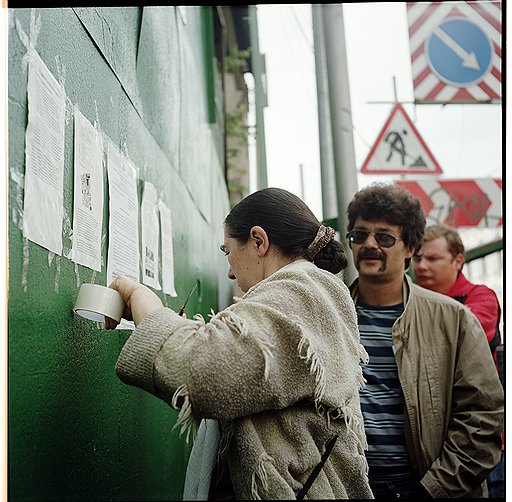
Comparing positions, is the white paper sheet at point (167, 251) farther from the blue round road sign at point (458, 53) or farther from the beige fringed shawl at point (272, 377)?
the blue round road sign at point (458, 53)

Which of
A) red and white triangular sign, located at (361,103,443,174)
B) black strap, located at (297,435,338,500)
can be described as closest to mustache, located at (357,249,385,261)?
black strap, located at (297,435,338,500)

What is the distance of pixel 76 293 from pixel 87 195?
0.75ft

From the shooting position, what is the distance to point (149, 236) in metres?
2.50

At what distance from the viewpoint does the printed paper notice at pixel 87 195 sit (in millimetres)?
1679

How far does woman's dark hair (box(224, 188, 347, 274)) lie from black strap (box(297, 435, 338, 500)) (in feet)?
1.24

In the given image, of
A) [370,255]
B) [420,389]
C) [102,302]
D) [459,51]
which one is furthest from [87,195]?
[459,51]

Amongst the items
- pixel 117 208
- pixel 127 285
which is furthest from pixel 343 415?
pixel 117 208

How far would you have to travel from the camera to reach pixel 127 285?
1.54 m

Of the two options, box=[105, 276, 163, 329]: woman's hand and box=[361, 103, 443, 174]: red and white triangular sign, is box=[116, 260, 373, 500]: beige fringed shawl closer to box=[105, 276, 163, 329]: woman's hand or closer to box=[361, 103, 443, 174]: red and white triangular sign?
box=[105, 276, 163, 329]: woman's hand

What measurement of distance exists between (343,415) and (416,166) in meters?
2.52

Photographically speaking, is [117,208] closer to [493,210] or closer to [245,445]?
[245,445]

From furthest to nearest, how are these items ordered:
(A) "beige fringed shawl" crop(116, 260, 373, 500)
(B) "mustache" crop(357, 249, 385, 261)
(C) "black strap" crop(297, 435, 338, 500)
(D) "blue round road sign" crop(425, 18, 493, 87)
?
1. (D) "blue round road sign" crop(425, 18, 493, 87)
2. (B) "mustache" crop(357, 249, 385, 261)
3. (C) "black strap" crop(297, 435, 338, 500)
4. (A) "beige fringed shawl" crop(116, 260, 373, 500)

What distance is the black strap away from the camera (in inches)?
55.9

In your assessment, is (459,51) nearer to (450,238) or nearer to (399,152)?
(399,152)
